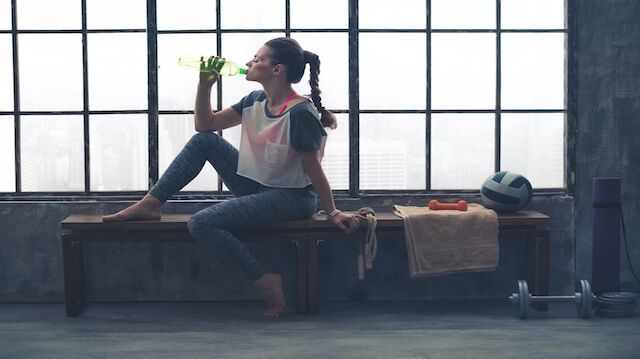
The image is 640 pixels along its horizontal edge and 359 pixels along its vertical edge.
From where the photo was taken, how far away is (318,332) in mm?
3748

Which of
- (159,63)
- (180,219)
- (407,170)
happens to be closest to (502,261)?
(407,170)

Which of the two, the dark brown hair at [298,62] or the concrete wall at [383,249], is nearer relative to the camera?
the dark brown hair at [298,62]

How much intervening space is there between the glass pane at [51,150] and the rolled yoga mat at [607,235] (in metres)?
2.53

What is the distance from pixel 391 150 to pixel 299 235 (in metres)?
0.78

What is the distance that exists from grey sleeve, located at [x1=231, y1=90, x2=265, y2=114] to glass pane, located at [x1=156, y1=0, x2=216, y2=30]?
499 mm

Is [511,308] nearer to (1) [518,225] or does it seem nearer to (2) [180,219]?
(1) [518,225]

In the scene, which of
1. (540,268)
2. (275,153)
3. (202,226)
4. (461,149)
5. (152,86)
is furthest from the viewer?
(461,149)

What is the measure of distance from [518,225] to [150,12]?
206 cm

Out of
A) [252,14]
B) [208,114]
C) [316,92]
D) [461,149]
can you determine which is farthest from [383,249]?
[252,14]

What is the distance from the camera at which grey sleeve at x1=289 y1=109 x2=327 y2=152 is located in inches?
156

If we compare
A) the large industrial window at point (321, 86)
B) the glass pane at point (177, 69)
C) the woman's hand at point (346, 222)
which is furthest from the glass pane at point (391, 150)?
the glass pane at point (177, 69)

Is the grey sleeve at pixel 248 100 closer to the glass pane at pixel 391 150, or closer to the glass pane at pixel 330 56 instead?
the glass pane at pixel 330 56

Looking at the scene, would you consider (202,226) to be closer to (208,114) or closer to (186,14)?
(208,114)

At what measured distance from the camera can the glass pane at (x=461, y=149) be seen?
458 cm
